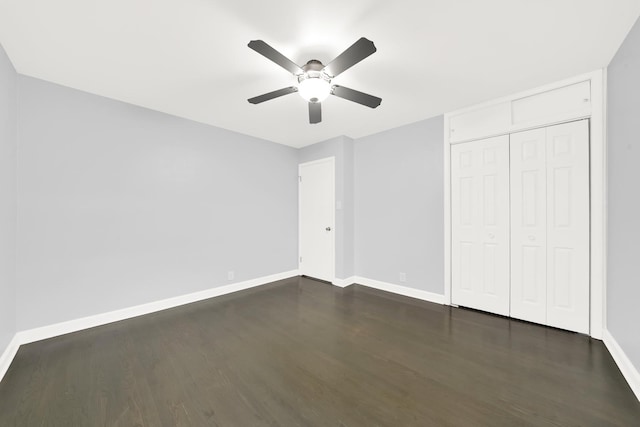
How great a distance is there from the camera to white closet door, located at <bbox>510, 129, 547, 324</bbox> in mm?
2549

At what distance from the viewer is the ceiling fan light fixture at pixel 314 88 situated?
191 centimetres

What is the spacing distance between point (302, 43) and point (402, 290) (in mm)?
3251

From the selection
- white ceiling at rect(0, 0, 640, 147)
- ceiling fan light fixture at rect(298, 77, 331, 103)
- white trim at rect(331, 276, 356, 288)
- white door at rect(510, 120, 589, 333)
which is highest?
white ceiling at rect(0, 0, 640, 147)

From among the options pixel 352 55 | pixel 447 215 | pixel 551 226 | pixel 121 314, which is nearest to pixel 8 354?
pixel 121 314

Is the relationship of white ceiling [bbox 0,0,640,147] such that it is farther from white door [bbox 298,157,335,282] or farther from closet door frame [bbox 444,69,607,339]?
white door [bbox 298,157,335,282]

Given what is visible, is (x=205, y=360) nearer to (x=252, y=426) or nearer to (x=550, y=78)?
(x=252, y=426)

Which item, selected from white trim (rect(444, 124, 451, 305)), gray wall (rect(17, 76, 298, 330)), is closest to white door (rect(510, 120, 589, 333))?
white trim (rect(444, 124, 451, 305))

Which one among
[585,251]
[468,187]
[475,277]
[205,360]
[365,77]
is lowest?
[205,360]

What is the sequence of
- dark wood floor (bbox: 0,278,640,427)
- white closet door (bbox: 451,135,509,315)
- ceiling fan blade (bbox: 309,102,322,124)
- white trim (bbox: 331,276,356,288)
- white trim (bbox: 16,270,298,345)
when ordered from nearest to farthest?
dark wood floor (bbox: 0,278,640,427) < ceiling fan blade (bbox: 309,102,322,124) < white trim (bbox: 16,270,298,345) < white closet door (bbox: 451,135,509,315) < white trim (bbox: 331,276,356,288)

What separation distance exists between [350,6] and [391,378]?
99.5 inches

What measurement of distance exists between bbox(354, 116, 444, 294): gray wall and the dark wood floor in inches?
34.9

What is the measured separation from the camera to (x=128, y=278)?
281cm

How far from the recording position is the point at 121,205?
9.11 feet

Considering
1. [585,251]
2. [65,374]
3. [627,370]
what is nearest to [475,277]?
[585,251]
